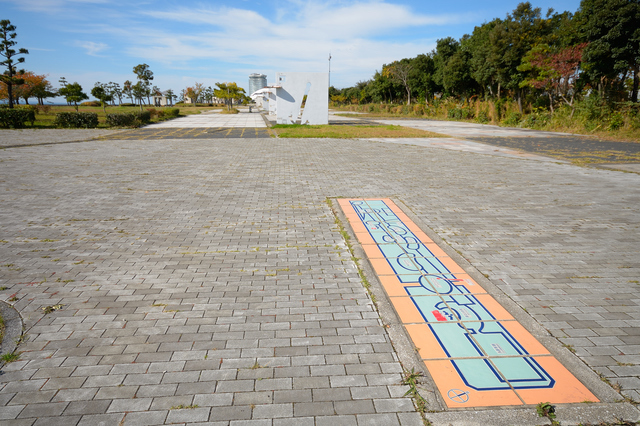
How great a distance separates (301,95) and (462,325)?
24.2m

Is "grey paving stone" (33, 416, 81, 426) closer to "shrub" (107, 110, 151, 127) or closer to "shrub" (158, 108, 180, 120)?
"shrub" (107, 110, 151, 127)

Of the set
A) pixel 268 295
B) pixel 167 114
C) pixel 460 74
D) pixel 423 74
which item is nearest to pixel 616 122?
pixel 460 74

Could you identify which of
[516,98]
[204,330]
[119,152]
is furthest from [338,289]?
[516,98]

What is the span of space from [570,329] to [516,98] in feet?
109

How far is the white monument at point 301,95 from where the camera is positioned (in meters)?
25.3

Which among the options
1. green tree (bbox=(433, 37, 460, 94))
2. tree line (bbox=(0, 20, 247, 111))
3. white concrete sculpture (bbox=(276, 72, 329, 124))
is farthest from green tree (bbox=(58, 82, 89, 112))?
green tree (bbox=(433, 37, 460, 94))

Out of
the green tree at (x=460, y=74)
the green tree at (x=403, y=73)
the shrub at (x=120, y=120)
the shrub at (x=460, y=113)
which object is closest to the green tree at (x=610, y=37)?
the shrub at (x=460, y=113)

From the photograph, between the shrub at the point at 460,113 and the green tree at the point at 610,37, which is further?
the shrub at the point at 460,113

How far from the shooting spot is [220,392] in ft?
8.84

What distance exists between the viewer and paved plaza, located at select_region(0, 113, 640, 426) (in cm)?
263

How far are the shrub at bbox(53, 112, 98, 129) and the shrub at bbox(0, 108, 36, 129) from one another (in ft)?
5.01

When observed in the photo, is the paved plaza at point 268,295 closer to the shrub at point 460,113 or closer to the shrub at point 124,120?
the shrub at point 124,120

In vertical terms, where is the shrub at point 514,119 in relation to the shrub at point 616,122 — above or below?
above

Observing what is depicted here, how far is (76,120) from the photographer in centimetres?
2477
